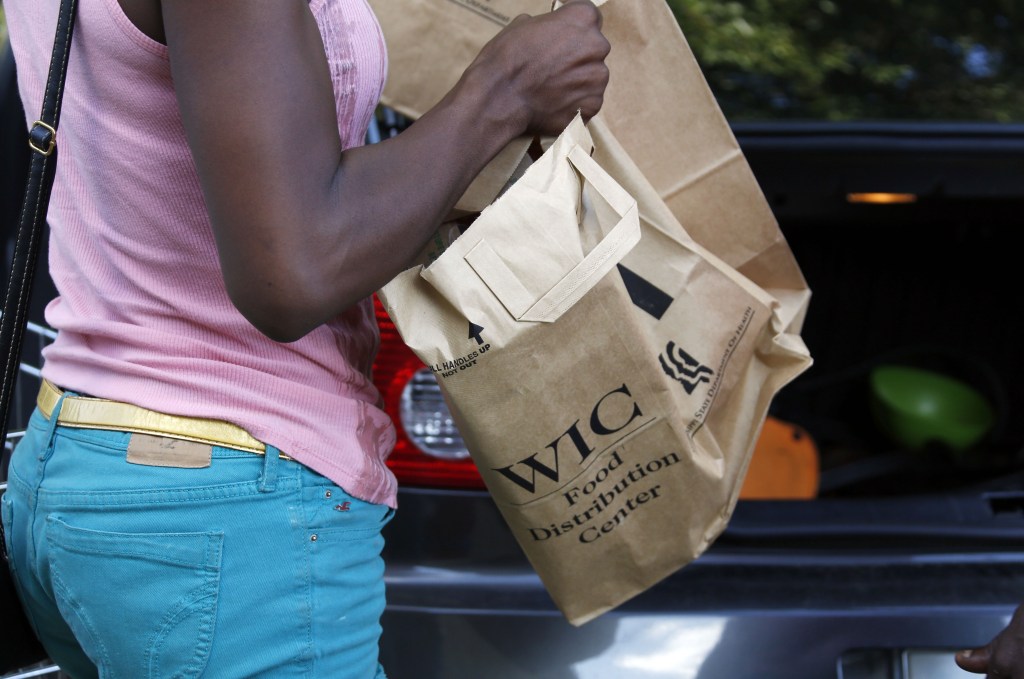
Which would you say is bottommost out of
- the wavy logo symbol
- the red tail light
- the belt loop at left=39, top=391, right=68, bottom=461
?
the red tail light

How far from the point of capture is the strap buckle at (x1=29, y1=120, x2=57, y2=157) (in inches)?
35.1

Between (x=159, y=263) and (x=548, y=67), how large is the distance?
14.5 inches

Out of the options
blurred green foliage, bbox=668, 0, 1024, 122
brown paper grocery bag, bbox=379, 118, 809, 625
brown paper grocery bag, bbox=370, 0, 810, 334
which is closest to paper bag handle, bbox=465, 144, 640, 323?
brown paper grocery bag, bbox=379, 118, 809, 625

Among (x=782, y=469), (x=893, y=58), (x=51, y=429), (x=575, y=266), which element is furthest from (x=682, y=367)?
(x=893, y=58)

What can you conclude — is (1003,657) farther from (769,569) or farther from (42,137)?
(42,137)

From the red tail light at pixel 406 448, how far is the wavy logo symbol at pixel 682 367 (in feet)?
1.27

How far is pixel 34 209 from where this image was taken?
924 mm

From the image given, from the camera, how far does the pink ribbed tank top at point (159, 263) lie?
865mm

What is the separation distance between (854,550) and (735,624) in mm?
251

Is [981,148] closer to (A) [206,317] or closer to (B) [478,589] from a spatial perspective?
(B) [478,589]

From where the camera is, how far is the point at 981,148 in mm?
1821

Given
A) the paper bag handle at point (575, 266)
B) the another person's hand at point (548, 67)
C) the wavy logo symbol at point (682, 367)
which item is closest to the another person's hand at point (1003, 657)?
the wavy logo symbol at point (682, 367)

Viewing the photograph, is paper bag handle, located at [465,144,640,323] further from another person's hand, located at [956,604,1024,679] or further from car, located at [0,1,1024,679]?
another person's hand, located at [956,604,1024,679]

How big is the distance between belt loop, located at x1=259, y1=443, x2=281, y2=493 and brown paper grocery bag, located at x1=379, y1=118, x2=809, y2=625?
159 mm
